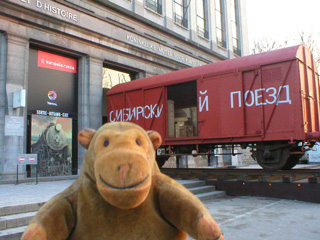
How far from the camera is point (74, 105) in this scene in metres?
13.0

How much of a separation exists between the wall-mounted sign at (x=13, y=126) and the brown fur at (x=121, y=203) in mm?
8926

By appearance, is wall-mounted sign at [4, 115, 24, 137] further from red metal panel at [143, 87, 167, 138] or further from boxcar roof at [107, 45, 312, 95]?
red metal panel at [143, 87, 167, 138]

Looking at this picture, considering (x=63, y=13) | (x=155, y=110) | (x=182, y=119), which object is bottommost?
(x=182, y=119)

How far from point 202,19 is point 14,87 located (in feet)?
49.4

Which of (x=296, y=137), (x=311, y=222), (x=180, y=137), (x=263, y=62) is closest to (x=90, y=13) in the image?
(x=180, y=137)

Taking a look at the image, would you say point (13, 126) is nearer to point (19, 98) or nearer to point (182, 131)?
point (19, 98)

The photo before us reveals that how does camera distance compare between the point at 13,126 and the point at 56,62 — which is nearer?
the point at 13,126

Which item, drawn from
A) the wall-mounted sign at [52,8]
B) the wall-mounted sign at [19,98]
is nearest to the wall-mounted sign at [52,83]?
the wall-mounted sign at [19,98]

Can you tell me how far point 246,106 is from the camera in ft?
29.6

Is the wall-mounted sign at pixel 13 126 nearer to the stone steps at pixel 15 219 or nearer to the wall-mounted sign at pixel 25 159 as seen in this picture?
the wall-mounted sign at pixel 25 159

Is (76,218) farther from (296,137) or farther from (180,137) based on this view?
(180,137)

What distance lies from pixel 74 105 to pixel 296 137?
29.9 ft

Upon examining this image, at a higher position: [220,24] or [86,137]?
[220,24]

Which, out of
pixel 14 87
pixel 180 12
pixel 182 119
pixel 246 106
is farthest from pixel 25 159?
pixel 180 12
